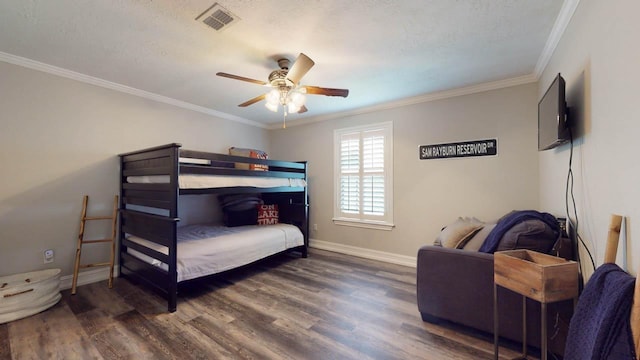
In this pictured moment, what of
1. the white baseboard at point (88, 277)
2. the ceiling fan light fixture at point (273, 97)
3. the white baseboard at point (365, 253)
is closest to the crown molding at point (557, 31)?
the ceiling fan light fixture at point (273, 97)

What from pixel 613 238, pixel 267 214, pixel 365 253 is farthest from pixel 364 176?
pixel 613 238

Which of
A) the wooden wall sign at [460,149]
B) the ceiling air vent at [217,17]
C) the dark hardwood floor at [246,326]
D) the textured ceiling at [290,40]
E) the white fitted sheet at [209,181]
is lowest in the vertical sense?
the dark hardwood floor at [246,326]

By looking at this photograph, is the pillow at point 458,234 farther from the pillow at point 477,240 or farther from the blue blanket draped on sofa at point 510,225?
the blue blanket draped on sofa at point 510,225

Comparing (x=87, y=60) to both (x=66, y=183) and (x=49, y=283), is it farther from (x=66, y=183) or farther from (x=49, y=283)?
(x=49, y=283)

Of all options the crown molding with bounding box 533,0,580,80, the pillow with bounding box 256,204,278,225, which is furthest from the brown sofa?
the pillow with bounding box 256,204,278,225

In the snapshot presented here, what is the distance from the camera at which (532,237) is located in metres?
1.69

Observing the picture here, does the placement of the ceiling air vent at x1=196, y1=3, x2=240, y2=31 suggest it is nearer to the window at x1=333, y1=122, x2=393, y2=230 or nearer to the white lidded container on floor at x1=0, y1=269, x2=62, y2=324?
the window at x1=333, y1=122, x2=393, y2=230

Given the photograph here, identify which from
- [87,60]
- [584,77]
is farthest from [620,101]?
[87,60]

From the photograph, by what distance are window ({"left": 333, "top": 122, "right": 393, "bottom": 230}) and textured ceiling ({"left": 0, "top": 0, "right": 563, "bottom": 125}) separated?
101 centimetres

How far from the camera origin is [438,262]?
6.59 ft

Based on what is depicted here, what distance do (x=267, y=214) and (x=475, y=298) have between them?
3.00 meters

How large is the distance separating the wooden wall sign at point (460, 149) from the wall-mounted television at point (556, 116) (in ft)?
3.45

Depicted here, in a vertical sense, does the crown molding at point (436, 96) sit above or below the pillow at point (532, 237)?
above

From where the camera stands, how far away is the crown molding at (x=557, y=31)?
163 cm
